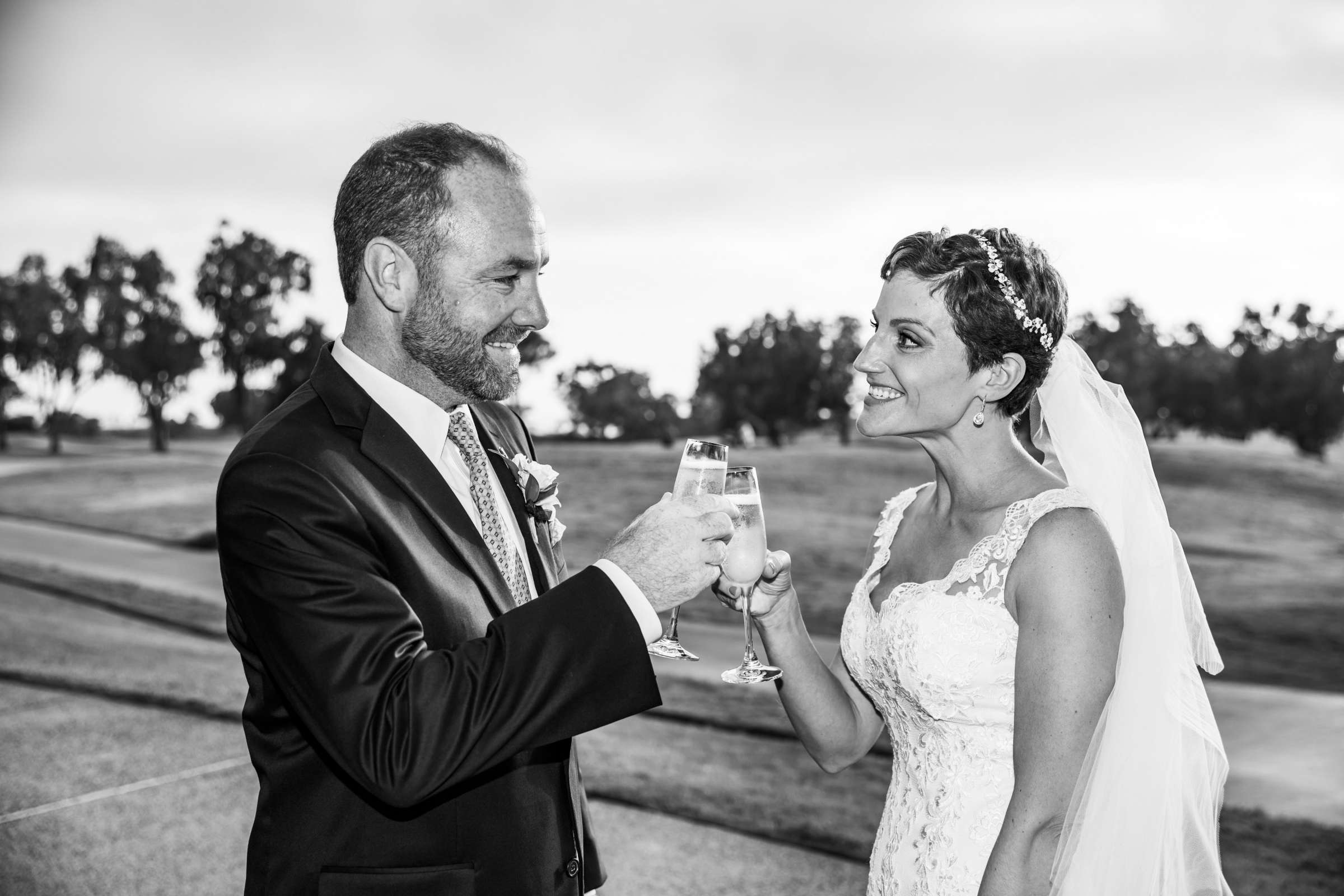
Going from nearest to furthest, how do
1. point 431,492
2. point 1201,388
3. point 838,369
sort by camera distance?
1. point 431,492
2. point 1201,388
3. point 838,369

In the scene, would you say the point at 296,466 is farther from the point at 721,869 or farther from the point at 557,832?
the point at 721,869

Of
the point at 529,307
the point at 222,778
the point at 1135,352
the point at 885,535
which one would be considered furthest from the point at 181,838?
the point at 1135,352

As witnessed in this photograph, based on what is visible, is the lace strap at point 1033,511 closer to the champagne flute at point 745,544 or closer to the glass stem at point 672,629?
the champagne flute at point 745,544

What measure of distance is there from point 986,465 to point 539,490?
52.2 inches

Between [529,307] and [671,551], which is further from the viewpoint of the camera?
[529,307]

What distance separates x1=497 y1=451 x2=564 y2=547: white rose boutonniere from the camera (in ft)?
9.71

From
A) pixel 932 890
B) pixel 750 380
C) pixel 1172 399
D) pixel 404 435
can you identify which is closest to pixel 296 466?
pixel 404 435

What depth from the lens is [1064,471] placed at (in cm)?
328

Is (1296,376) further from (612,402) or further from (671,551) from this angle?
(671,551)

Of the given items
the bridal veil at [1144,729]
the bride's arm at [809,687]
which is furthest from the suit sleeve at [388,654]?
the bridal veil at [1144,729]

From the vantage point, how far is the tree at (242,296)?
35.3m

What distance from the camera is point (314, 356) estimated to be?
33125mm

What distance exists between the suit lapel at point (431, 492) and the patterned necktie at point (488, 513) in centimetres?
6

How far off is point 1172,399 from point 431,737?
41295mm
